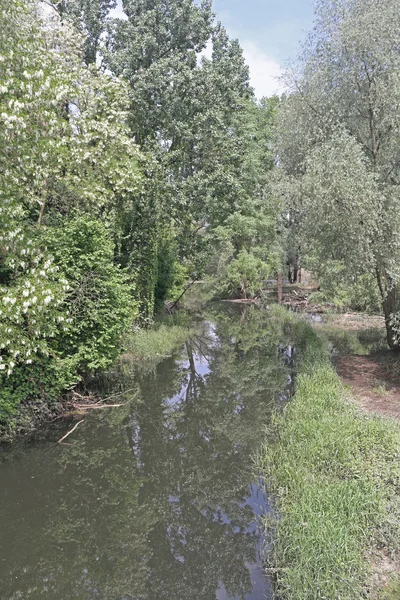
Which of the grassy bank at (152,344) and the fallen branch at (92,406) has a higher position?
the grassy bank at (152,344)

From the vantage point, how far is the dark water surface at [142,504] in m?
5.90

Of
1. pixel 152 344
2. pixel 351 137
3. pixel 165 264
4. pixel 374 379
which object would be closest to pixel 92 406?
pixel 152 344

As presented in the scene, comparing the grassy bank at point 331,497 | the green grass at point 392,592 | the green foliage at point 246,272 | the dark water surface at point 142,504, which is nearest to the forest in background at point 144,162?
the dark water surface at point 142,504

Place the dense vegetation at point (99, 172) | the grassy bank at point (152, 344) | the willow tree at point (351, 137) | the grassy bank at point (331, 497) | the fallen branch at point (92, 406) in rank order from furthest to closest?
the grassy bank at point (152, 344), the willow tree at point (351, 137), the fallen branch at point (92, 406), the dense vegetation at point (99, 172), the grassy bank at point (331, 497)

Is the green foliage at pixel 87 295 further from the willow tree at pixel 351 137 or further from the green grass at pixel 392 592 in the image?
the green grass at pixel 392 592

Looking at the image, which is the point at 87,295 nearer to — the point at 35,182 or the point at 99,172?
the point at 35,182

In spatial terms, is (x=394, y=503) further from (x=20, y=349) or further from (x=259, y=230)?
(x=259, y=230)

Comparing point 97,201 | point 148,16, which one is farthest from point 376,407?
point 148,16

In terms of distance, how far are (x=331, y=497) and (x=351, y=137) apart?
10.4m

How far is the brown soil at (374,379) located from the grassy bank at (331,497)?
1010mm

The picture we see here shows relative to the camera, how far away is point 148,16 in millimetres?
19797

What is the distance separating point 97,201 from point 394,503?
10382mm

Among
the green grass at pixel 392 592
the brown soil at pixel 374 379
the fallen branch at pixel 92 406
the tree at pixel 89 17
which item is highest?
the tree at pixel 89 17

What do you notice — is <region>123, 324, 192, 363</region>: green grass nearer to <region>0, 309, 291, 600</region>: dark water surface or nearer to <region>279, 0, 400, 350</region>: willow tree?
<region>0, 309, 291, 600</region>: dark water surface
